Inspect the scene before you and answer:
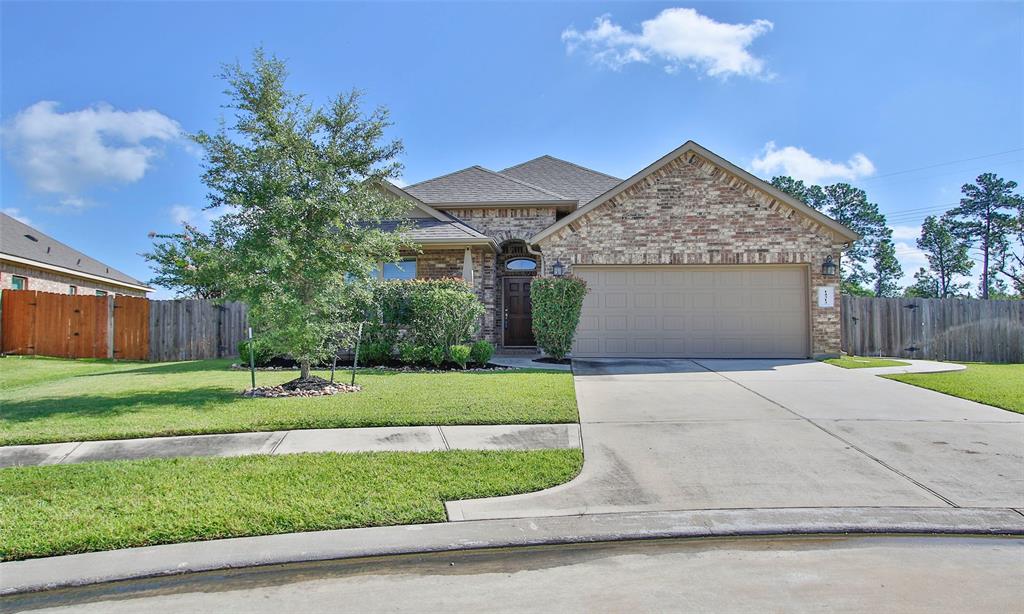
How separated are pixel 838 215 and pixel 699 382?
112 feet

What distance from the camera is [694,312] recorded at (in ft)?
44.7

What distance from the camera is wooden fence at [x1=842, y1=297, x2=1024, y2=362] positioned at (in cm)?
1570

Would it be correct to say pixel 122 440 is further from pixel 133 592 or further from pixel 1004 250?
pixel 1004 250

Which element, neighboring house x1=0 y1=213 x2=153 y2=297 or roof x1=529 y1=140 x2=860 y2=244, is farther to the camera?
neighboring house x1=0 y1=213 x2=153 y2=297

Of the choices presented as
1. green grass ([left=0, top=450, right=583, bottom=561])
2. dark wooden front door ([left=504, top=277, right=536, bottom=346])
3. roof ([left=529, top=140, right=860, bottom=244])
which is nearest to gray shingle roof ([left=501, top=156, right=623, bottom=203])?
dark wooden front door ([left=504, top=277, right=536, bottom=346])

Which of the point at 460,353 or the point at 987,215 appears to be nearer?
the point at 460,353

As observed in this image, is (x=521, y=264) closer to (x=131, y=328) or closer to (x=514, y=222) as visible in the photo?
(x=514, y=222)

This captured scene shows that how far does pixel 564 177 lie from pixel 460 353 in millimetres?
10540

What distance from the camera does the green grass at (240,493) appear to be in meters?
3.53

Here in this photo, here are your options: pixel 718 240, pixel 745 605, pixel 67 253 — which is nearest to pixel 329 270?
pixel 745 605

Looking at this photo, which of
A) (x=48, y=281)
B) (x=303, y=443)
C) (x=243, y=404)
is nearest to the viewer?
(x=303, y=443)

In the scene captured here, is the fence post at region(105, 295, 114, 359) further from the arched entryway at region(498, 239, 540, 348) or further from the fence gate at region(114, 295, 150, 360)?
the arched entryway at region(498, 239, 540, 348)

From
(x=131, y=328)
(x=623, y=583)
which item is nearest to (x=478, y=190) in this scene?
(x=131, y=328)

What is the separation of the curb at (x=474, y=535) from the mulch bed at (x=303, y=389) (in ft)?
16.3
